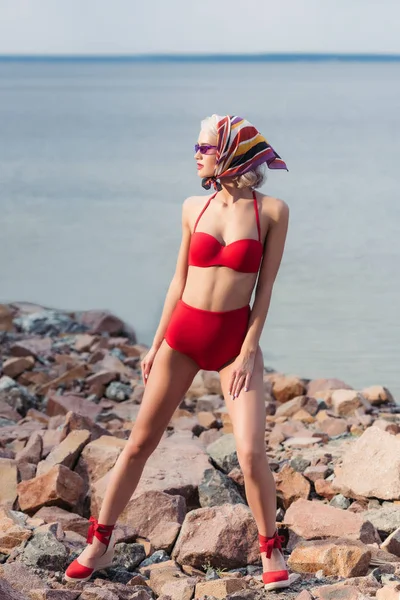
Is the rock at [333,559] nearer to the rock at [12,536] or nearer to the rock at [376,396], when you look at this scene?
the rock at [12,536]

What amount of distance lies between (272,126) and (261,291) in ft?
109

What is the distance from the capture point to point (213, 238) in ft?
12.6

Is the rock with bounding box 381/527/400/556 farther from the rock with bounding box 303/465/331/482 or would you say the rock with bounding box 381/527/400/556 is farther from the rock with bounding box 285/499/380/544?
the rock with bounding box 303/465/331/482

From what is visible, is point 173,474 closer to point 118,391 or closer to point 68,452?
point 68,452

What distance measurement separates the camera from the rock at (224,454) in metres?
5.45

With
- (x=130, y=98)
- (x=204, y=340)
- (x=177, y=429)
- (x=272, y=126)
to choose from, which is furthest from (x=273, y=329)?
(x=130, y=98)

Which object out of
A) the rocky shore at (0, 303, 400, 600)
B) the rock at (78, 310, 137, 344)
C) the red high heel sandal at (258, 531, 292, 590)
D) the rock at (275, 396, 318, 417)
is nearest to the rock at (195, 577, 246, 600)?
the rocky shore at (0, 303, 400, 600)

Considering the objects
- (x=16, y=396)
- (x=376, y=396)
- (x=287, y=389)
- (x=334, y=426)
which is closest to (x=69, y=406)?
(x=16, y=396)

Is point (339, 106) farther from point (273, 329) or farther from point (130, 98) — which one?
point (273, 329)

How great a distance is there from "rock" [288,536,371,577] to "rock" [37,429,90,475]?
1475 mm

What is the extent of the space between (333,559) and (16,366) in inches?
180

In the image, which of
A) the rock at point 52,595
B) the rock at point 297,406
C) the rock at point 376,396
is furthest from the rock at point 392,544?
the rock at point 376,396

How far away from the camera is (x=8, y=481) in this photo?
17.3 feet

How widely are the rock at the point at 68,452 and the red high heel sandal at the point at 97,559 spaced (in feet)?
3.82
